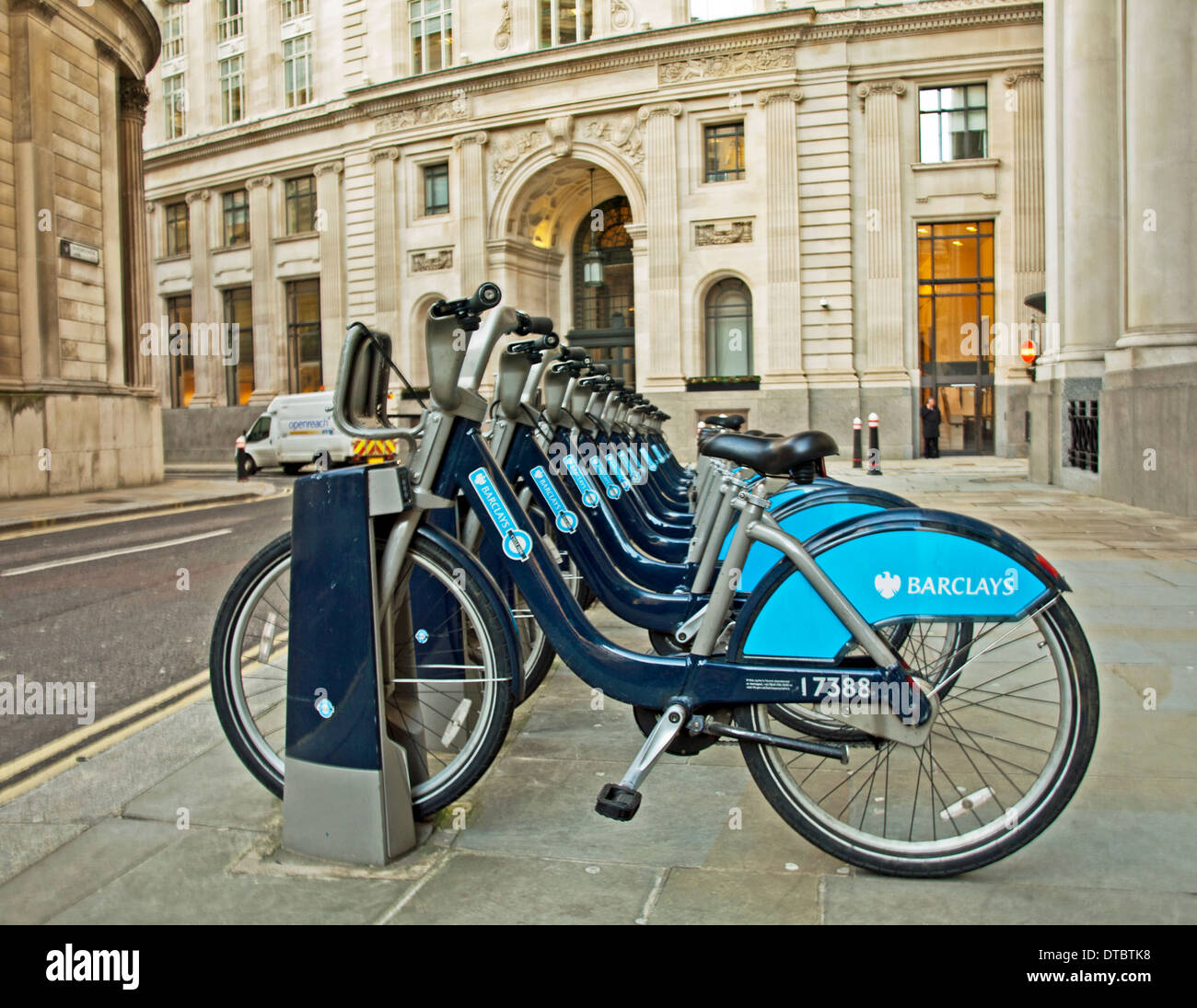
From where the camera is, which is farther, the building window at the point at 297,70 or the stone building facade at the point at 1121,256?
the building window at the point at 297,70

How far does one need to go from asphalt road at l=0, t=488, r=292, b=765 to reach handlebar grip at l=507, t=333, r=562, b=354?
2.42m

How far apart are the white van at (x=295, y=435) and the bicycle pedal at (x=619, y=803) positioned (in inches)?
953

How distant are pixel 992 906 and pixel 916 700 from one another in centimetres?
51

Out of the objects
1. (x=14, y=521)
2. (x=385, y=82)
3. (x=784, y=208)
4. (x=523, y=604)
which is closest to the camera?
(x=523, y=604)

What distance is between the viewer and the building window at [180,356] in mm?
42728

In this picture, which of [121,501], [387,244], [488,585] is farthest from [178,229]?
[488,585]

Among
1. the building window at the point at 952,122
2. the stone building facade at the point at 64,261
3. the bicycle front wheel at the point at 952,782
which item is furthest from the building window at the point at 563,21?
the bicycle front wheel at the point at 952,782

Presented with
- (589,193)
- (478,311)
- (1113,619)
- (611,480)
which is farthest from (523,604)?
(589,193)

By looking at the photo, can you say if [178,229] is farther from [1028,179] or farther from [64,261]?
[1028,179]

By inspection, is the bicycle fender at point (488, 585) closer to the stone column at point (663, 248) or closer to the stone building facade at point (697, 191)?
the stone building facade at point (697, 191)

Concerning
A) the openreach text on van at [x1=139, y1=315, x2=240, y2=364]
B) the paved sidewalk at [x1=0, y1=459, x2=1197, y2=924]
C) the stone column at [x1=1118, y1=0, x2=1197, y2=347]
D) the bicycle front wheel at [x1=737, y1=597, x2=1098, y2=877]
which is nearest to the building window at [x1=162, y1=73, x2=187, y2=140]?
the openreach text on van at [x1=139, y1=315, x2=240, y2=364]

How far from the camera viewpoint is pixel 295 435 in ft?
92.3

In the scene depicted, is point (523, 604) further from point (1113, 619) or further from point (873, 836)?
point (1113, 619)
